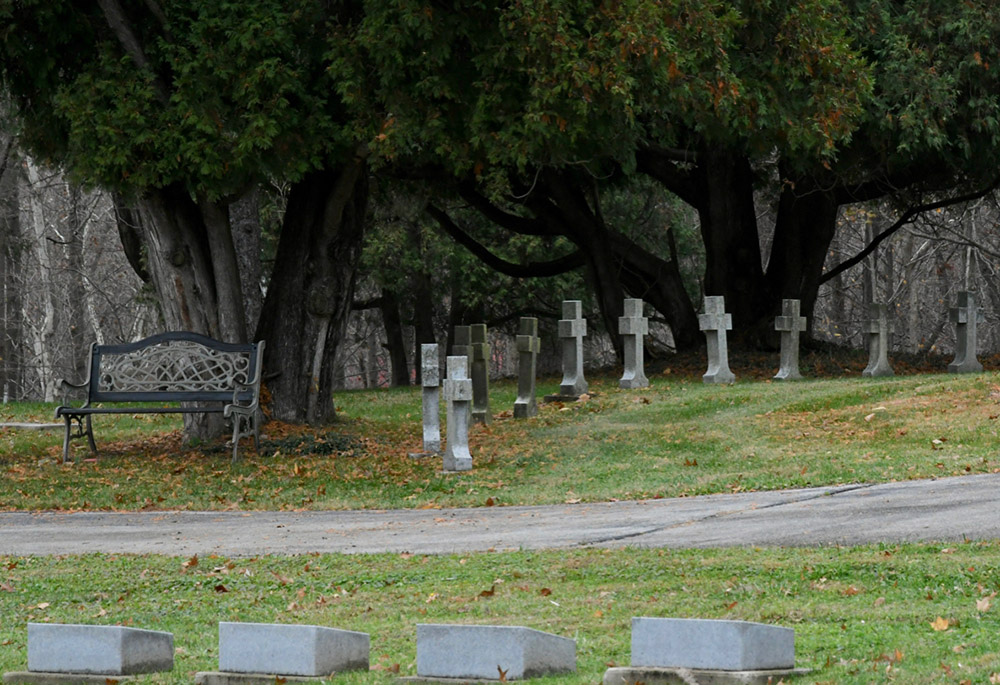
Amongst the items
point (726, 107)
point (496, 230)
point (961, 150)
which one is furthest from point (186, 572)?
point (496, 230)

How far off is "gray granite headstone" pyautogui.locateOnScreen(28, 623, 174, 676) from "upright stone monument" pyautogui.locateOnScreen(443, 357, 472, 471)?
28.7 ft

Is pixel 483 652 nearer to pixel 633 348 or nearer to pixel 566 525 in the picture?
pixel 566 525

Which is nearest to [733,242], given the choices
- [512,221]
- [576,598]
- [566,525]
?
[512,221]

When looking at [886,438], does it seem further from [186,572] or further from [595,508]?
[186,572]

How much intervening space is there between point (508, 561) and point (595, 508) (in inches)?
118

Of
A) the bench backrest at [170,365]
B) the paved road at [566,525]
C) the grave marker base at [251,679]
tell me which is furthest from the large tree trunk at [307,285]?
the grave marker base at [251,679]

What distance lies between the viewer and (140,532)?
11.4 metres

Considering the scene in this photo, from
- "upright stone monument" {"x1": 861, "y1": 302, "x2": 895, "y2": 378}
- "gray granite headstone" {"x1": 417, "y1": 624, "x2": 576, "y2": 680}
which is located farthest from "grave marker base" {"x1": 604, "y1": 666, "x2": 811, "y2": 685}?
"upright stone monument" {"x1": 861, "y1": 302, "x2": 895, "y2": 378}

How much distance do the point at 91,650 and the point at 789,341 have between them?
57.0ft

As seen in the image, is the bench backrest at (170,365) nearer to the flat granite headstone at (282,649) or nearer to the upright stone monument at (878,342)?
the upright stone monument at (878,342)

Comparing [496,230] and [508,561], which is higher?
[496,230]

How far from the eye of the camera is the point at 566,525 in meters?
10.8

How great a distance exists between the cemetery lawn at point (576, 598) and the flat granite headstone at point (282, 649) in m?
0.12

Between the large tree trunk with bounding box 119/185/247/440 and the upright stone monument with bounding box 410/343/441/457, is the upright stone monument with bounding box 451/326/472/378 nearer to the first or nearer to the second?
the upright stone monument with bounding box 410/343/441/457
